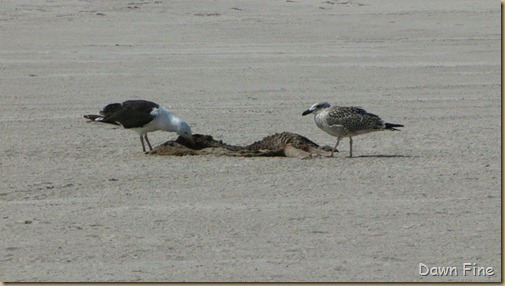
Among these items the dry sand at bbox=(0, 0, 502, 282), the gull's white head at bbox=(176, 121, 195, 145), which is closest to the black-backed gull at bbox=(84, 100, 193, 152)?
the gull's white head at bbox=(176, 121, 195, 145)

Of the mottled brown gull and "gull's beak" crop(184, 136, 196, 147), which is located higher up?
the mottled brown gull

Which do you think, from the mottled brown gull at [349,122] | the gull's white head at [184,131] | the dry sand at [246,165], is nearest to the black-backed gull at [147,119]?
the gull's white head at [184,131]

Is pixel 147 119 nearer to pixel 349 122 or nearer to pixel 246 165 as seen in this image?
pixel 246 165

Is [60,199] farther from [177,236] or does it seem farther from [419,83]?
[419,83]

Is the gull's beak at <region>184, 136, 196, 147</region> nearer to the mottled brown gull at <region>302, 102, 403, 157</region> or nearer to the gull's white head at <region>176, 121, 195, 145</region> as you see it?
the gull's white head at <region>176, 121, 195, 145</region>

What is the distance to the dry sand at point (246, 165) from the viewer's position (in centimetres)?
825

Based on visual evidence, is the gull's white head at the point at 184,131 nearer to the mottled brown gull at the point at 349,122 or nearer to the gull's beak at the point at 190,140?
the gull's beak at the point at 190,140

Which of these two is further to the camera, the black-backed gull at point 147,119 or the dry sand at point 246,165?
the black-backed gull at point 147,119

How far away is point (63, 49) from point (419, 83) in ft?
27.9

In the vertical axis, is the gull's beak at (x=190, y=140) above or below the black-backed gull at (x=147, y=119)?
below

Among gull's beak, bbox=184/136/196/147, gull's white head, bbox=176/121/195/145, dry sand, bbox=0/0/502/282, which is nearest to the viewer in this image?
dry sand, bbox=0/0/502/282

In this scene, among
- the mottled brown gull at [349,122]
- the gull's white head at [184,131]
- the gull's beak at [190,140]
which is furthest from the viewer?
the gull's beak at [190,140]

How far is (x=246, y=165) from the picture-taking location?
12.0 meters

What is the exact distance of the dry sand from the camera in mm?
8250
